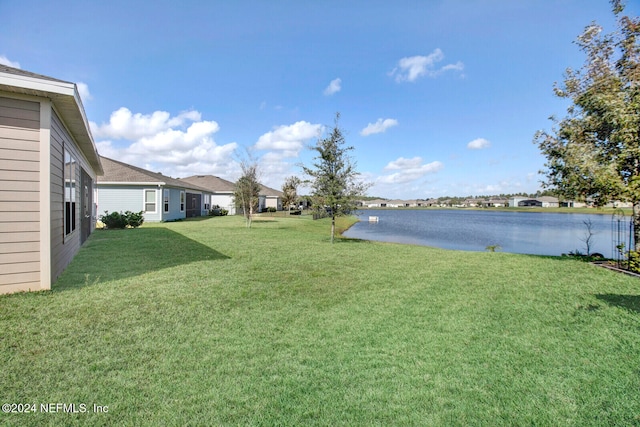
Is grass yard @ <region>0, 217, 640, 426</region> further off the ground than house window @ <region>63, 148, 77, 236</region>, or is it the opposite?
house window @ <region>63, 148, 77, 236</region>

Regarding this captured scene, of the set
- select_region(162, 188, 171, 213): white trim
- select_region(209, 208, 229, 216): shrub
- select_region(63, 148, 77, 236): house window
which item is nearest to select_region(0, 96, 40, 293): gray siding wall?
select_region(63, 148, 77, 236): house window

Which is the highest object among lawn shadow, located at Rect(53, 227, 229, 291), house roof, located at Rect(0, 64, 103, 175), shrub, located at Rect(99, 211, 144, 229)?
house roof, located at Rect(0, 64, 103, 175)

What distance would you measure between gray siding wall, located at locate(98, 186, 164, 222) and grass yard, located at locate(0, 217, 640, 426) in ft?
50.2

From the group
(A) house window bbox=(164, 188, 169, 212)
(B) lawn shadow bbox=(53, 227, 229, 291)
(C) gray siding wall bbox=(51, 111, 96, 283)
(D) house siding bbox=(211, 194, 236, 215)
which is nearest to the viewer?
(C) gray siding wall bbox=(51, 111, 96, 283)

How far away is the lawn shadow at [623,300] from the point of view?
5.06 m

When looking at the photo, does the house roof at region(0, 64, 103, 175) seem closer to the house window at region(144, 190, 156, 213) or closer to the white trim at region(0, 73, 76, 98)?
the white trim at region(0, 73, 76, 98)

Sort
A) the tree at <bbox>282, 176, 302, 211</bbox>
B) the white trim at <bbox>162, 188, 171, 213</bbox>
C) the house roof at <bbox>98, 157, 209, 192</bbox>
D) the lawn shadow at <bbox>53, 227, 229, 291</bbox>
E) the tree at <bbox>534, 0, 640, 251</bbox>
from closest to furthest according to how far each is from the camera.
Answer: the lawn shadow at <bbox>53, 227, 229, 291</bbox> → the tree at <bbox>534, 0, 640, 251</bbox> → the house roof at <bbox>98, 157, 209, 192</bbox> → the white trim at <bbox>162, 188, 171, 213</bbox> → the tree at <bbox>282, 176, 302, 211</bbox>

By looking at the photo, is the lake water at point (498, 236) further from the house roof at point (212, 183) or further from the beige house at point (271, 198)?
the beige house at point (271, 198)

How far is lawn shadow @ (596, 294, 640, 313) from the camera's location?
199 inches

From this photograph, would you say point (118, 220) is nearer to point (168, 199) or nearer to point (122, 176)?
point (122, 176)

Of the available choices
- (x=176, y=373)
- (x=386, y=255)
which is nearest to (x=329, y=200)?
(x=386, y=255)

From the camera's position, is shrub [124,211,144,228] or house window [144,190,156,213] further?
house window [144,190,156,213]

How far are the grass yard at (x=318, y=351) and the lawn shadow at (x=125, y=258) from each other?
120mm

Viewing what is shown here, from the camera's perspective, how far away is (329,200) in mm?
12852
